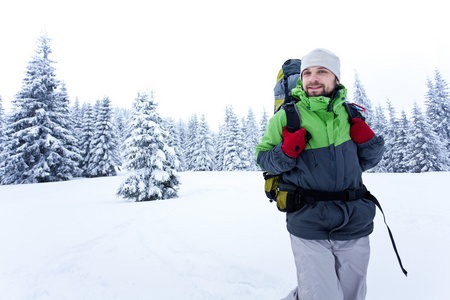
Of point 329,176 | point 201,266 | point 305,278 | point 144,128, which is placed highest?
point 144,128

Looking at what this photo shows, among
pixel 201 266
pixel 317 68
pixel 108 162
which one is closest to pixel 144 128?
pixel 201 266

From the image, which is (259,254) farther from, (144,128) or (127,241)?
(144,128)

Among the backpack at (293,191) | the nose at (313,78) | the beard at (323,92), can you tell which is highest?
the nose at (313,78)

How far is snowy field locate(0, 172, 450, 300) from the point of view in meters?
2.78

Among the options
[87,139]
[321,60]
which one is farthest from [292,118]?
[87,139]

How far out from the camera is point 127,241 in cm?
459

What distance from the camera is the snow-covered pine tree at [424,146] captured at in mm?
26728

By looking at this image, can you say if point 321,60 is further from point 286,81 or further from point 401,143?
point 401,143

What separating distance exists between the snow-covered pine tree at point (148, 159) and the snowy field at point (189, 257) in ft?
16.4

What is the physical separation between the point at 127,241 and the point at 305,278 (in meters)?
3.88

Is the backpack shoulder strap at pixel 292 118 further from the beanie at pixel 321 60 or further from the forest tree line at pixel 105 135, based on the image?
the forest tree line at pixel 105 135

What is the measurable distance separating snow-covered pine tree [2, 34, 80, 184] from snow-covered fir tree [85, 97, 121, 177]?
7.19m

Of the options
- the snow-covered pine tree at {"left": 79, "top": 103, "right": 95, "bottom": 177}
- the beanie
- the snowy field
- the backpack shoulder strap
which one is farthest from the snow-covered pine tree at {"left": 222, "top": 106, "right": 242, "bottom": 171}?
the backpack shoulder strap

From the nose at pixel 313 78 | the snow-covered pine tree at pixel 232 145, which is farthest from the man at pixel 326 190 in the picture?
the snow-covered pine tree at pixel 232 145
